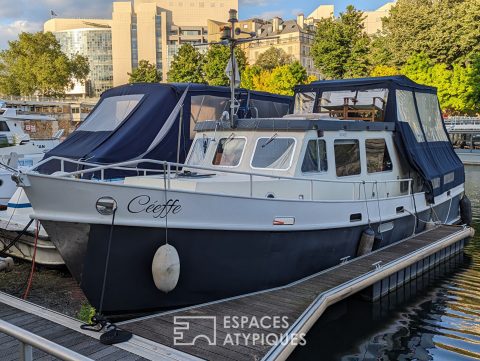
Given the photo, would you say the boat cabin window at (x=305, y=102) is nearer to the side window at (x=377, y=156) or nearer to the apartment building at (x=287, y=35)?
the side window at (x=377, y=156)

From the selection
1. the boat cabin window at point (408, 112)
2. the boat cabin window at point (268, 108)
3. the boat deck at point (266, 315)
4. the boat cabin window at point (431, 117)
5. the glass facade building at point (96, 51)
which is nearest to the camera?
the boat deck at point (266, 315)

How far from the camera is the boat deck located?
6383mm

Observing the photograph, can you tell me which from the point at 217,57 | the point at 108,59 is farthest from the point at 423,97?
the point at 108,59

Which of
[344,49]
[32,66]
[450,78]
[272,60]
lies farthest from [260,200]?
[272,60]

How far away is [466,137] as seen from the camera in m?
51.7

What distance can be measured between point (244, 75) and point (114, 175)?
42.1m

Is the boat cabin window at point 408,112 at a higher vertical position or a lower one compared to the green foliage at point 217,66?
lower

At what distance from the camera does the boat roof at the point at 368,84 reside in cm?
1192

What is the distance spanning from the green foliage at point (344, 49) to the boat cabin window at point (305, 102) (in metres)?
32.9

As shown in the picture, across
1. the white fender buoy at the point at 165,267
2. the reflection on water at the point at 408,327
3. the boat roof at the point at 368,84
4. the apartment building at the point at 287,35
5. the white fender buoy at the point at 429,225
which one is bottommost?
the reflection on water at the point at 408,327

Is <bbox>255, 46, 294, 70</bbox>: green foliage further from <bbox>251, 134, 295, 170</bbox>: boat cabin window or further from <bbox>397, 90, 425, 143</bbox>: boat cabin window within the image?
<bbox>251, 134, 295, 170</bbox>: boat cabin window

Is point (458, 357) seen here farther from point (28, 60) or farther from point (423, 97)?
point (28, 60)

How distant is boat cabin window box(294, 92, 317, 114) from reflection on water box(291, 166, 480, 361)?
17.1 ft

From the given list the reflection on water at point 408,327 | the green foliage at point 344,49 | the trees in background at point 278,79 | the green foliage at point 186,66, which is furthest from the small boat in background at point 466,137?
the reflection on water at point 408,327
